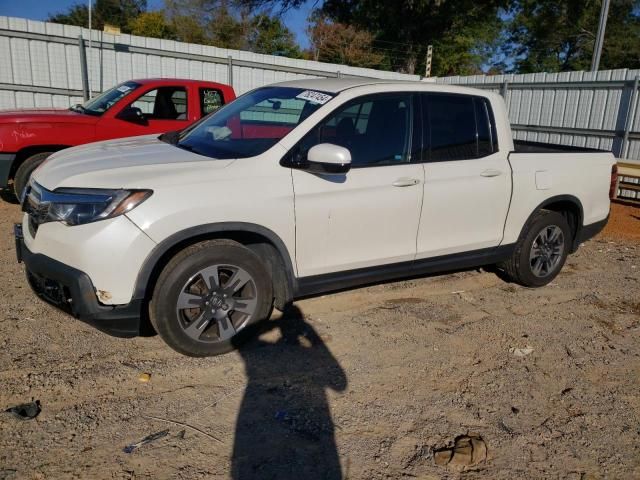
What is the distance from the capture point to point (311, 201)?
3.59m

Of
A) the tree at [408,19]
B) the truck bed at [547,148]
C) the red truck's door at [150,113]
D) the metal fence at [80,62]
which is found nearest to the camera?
the truck bed at [547,148]

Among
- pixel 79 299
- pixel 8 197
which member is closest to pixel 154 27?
pixel 8 197

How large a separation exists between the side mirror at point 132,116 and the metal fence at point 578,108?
9.12 metres

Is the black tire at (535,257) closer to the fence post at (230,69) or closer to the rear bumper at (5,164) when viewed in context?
the rear bumper at (5,164)

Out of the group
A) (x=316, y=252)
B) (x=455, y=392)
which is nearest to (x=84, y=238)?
(x=316, y=252)

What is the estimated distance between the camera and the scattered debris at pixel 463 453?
2670 mm

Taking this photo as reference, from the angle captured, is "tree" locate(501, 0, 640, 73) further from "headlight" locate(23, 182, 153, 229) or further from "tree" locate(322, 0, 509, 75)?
"headlight" locate(23, 182, 153, 229)

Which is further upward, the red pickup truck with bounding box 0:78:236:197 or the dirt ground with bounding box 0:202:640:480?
the red pickup truck with bounding box 0:78:236:197

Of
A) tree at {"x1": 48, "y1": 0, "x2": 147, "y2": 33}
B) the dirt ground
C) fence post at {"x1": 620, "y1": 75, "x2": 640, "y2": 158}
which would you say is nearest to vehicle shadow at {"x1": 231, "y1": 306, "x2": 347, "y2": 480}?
the dirt ground

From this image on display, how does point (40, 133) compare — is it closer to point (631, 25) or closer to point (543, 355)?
point (543, 355)

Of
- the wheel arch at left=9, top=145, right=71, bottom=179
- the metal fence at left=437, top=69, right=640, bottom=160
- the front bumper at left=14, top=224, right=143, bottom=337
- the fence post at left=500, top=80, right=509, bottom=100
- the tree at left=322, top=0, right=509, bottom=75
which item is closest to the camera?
the front bumper at left=14, top=224, right=143, bottom=337

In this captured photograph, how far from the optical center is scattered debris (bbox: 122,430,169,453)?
8.62 feet

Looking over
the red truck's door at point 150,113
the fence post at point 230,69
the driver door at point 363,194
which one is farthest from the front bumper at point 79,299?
the fence post at point 230,69

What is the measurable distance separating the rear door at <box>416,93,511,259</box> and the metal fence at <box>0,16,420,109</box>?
917cm
